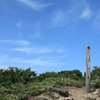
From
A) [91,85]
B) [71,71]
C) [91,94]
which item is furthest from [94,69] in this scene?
[91,94]

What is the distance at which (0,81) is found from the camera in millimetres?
16031

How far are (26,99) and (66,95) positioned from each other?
2.34m

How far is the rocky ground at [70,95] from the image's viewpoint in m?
13.0

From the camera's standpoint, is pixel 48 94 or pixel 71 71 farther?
pixel 71 71

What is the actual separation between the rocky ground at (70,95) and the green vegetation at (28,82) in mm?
396

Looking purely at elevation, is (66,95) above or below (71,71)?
below

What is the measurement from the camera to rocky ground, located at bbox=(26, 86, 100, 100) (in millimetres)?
12984

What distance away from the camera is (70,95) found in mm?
14141

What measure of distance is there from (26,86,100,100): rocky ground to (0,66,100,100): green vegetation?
396 mm

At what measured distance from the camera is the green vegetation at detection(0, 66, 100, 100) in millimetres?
13008

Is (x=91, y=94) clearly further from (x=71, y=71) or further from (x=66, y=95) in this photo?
(x=71, y=71)

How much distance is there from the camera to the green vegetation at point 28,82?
512 inches

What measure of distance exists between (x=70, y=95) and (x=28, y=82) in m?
3.90

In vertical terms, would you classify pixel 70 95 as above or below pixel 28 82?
below
